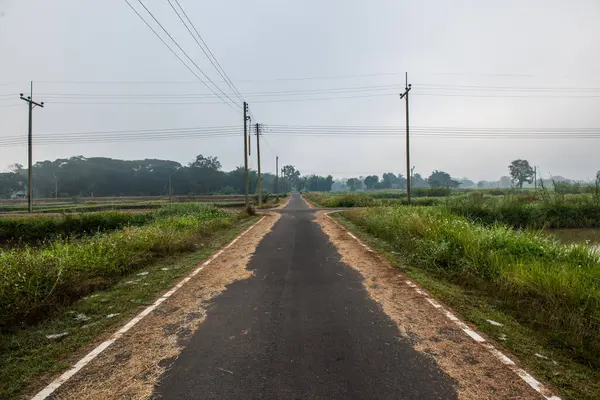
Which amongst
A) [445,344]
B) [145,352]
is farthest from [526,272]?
[145,352]

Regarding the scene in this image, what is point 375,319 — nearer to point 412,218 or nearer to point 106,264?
point 106,264

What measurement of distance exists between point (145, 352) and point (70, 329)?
1583mm

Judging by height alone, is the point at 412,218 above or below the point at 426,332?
above

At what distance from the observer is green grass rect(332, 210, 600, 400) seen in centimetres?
295

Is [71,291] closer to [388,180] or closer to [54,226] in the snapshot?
[54,226]

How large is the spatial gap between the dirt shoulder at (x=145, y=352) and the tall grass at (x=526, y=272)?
4.54m

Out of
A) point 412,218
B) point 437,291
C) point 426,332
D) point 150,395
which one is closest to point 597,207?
point 412,218

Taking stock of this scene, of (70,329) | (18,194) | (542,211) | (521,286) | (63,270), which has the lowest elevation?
(70,329)

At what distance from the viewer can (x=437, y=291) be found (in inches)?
222

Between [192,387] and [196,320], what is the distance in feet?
5.55

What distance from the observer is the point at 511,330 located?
408 centimetres

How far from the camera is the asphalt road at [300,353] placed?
2.78 m

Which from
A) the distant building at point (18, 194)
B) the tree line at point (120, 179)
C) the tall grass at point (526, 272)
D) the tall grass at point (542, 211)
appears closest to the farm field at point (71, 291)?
the tall grass at point (526, 272)

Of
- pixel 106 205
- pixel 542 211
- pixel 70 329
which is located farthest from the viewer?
pixel 106 205
